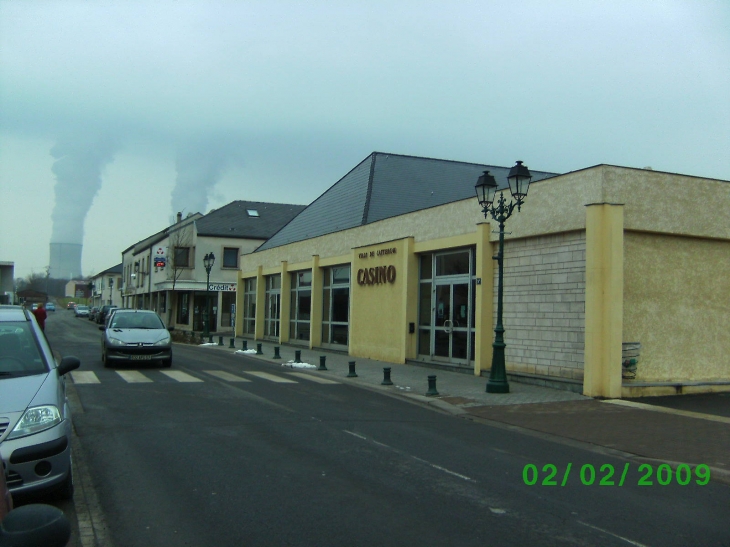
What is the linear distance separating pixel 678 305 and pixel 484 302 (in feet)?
15.2

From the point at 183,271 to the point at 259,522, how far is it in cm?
4651

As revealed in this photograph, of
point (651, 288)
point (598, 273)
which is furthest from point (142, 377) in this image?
point (651, 288)

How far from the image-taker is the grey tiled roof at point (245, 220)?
165 ft

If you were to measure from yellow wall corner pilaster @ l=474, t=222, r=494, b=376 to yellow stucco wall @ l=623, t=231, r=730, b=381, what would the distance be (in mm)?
3976

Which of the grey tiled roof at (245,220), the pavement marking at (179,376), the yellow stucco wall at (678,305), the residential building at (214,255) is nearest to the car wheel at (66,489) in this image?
the pavement marking at (179,376)

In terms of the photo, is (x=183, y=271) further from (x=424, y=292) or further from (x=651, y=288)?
(x=651, y=288)

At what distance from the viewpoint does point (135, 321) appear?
18781 millimetres

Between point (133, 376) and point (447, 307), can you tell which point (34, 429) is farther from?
point (447, 307)

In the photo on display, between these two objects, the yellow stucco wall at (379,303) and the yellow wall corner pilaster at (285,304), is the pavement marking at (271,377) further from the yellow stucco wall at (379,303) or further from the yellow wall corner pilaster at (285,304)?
the yellow wall corner pilaster at (285,304)

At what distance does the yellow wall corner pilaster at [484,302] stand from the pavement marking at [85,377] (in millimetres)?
9281

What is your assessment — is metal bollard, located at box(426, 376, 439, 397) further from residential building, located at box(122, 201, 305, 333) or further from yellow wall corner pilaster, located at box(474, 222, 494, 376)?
residential building, located at box(122, 201, 305, 333)

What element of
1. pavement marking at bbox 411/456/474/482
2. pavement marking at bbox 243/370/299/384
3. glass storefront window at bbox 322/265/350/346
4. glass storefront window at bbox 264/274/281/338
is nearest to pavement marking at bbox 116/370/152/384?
pavement marking at bbox 243/370/299/384

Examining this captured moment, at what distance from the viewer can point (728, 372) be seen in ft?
51.8
